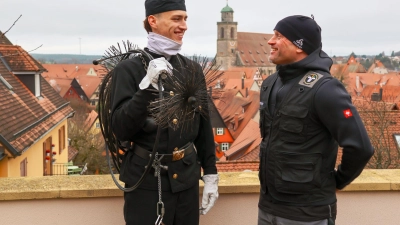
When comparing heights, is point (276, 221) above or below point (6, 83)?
below

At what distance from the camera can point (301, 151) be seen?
258 centimetres

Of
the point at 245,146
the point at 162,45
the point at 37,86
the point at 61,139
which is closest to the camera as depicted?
the point at 162,45

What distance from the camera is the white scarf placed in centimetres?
281

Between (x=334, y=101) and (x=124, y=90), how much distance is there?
1.02m

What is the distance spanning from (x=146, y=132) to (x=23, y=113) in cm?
1204

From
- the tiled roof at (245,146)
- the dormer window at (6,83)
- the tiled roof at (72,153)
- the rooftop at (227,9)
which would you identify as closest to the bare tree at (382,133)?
the dormer window at (6,83)

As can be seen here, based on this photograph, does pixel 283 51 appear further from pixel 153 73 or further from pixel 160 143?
pixel 160 143

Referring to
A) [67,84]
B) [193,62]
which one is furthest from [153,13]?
[67,84]

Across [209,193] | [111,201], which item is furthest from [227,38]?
[209,193]

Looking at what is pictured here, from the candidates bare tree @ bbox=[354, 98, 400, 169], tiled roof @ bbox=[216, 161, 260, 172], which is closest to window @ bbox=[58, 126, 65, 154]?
tiled roof @ bbox=[216, 161, 260, 172]

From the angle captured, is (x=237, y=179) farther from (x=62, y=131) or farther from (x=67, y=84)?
(x=67, y=84)

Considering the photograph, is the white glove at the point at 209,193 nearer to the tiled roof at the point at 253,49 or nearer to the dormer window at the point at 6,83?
the dormer window at the point at 6,83

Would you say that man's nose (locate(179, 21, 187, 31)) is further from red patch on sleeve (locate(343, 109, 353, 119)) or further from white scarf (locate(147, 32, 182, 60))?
red patch on sleeve (locate(343, 109, 353, 119))

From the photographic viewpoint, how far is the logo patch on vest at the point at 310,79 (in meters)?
2.59
